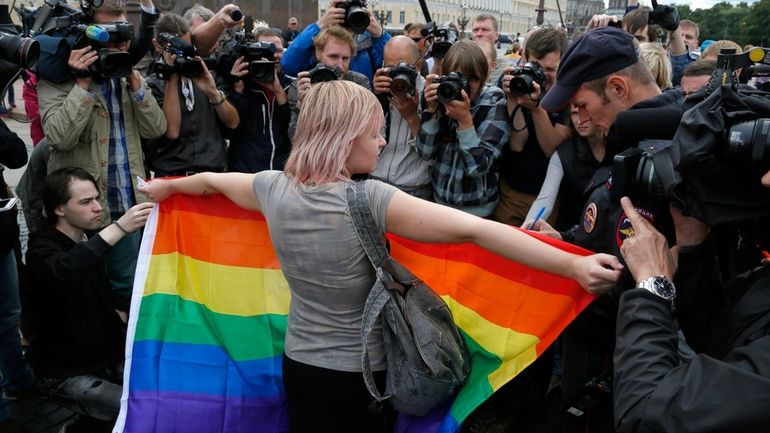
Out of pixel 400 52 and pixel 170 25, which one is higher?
pixel 170 25

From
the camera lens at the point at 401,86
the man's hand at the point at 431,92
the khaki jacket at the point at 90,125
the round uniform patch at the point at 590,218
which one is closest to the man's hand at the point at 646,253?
the round uniform patch at the point at 590,218

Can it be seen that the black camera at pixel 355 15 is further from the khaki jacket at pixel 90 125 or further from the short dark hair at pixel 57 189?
the short dark hair at pixel 57 189

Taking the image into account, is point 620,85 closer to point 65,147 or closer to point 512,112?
point 512,112

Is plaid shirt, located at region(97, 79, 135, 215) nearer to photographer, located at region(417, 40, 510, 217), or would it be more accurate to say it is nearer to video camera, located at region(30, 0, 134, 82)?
video camera, located at region(30, 0, 134, 82)

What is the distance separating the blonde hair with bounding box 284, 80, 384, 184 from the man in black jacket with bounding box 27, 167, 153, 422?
1550 mm

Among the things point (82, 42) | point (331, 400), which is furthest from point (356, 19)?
point (331, 400)

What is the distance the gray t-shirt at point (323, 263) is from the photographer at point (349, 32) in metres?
2.69

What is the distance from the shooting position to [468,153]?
11.9 ft

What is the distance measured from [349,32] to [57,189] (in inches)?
89.5

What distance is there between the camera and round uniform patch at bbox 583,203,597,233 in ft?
7.68

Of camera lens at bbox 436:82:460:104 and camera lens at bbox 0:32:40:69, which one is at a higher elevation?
camera lens at bbox 0:32:40:69

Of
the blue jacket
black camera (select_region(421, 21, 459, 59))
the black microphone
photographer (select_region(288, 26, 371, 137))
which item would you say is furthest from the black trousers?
the blue jacket

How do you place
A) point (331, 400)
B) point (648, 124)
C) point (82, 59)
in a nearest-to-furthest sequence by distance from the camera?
point (648, 124) → point (331, 400) → point (82, 59)

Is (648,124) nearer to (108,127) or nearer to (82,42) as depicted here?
(82,42)
